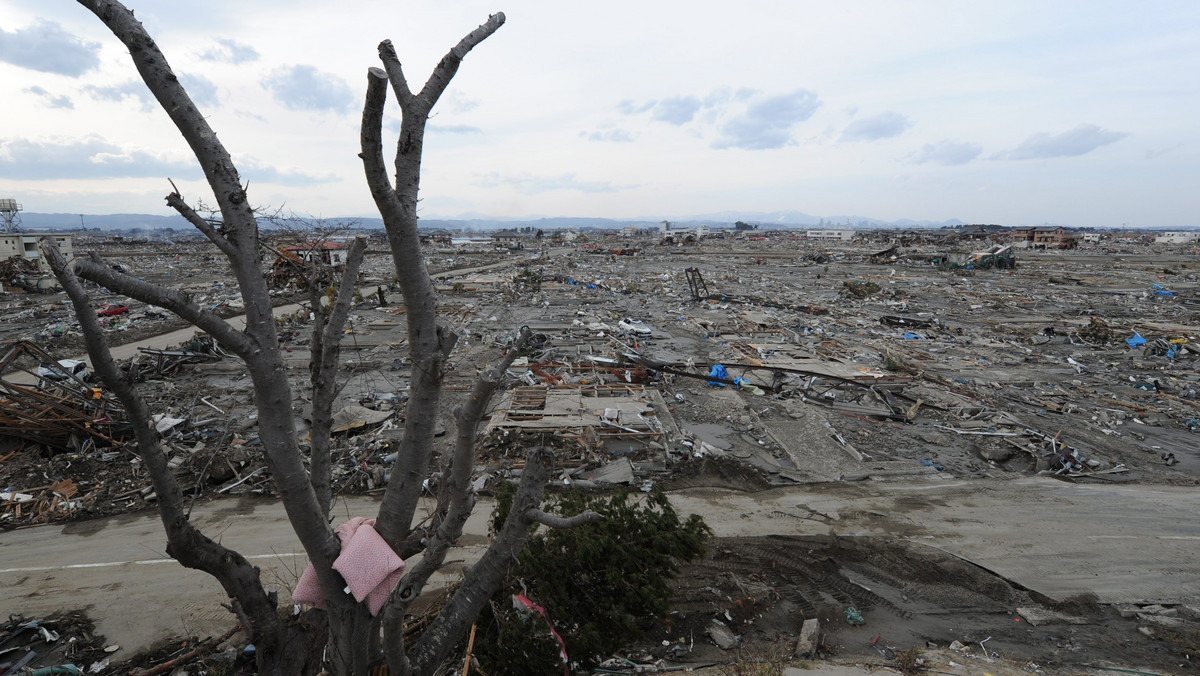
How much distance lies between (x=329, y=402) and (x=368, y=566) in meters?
1.14

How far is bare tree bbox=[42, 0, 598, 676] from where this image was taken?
2.13 metres

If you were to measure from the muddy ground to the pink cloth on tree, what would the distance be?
1678mm

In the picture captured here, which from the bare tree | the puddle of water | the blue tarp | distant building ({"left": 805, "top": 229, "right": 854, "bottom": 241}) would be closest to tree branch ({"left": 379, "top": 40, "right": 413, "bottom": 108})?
the bare tree

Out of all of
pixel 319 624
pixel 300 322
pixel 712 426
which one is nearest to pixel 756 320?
pixel 712 426

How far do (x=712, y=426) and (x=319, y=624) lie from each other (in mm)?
8842

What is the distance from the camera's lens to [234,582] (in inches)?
119

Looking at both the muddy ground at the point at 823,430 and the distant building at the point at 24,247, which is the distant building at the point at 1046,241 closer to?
the muddy ground at the point at 823,430

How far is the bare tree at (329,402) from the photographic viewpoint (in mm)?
2131

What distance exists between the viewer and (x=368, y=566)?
267 cm

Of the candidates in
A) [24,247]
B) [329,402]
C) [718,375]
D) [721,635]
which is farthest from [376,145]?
[24,247]

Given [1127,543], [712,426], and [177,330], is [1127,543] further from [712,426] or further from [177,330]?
[177,330]

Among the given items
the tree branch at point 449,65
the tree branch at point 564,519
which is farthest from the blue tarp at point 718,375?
the tree branch at point 449,65

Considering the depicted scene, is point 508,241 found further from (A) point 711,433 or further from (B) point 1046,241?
(A) point 711,433

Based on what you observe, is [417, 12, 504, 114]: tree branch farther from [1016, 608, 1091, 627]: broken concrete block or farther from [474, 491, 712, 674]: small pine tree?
[1016, 608, 1091, 627]: broken concrete block
